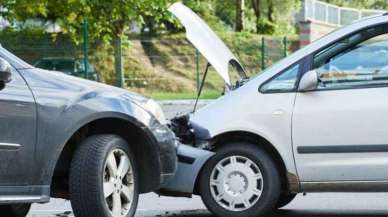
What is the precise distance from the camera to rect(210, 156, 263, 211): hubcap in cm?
657

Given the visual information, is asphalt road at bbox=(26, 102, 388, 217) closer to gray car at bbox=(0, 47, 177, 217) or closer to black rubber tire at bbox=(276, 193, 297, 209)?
black rubber tire at bbox=(276, 193, 297, 209)

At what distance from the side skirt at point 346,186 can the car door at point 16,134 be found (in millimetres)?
2441

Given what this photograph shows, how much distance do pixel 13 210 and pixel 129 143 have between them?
4.02 feet

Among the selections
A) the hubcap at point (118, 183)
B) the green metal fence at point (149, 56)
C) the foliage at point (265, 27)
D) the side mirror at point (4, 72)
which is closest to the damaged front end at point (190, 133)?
the hubcap at point (118, 183)

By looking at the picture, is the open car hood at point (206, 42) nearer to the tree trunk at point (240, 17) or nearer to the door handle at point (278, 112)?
the door handle at point (278, 112)

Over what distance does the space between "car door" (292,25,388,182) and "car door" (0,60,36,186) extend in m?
2.34

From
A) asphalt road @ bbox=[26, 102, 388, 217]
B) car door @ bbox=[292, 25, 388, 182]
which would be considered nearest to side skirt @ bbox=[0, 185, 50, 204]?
asphalt road @ bbox=[26, 102, 388, 217]

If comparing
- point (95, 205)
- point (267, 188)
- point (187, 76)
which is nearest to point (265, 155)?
point (267, 188)

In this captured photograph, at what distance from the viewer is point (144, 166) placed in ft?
19.1

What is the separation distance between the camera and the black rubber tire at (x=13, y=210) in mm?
6223

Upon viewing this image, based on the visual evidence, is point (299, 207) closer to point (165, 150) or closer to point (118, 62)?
point (165, 150)

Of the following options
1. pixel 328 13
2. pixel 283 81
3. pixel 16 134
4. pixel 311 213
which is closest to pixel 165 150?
pixel 16 134

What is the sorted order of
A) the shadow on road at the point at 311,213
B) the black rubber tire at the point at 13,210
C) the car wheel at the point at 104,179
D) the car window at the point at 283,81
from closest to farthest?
the car wheel at the point at 104,179
the black rubber tire at the point at 13,210
the car window at the point at 283,81
the shadow on road at the point at 311,213

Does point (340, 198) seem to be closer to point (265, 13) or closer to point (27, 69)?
point (27, 69)
